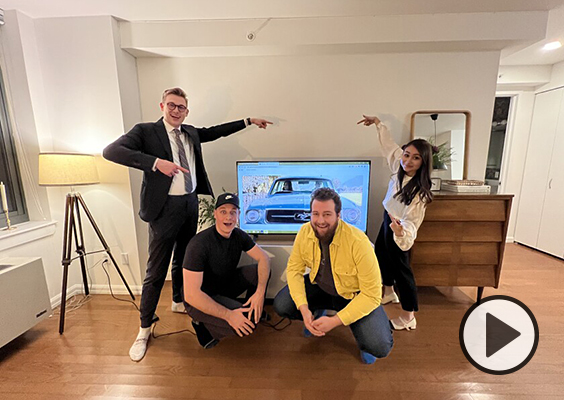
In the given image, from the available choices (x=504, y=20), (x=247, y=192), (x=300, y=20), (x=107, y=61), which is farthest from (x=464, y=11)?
(x=107, y=61)

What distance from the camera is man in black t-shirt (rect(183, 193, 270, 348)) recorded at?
1.46 m

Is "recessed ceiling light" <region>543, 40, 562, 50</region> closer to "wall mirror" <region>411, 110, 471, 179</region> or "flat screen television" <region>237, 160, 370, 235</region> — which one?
"wall mirror" <region>411, 110, 471, 179</region>

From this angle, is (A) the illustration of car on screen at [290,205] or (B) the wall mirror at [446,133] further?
(B) the wall mirror at [446,133]

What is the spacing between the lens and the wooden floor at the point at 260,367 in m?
1.30

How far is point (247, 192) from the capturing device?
207cm

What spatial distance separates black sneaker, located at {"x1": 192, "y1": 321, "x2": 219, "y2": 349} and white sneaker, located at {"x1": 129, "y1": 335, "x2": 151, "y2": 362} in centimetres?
34

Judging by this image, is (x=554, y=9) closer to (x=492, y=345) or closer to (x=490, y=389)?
(x=492, y=345)

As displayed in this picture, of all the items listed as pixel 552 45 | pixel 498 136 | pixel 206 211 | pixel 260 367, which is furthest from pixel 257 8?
pixel 498 136

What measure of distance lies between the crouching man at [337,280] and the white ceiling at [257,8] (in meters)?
1.44

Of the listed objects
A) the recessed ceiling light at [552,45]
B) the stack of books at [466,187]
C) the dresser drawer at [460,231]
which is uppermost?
the recessed ceiling light at [552,45]

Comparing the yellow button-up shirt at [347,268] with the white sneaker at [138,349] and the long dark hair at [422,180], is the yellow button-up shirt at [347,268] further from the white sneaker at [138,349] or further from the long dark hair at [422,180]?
the white sneaker at [138,349]

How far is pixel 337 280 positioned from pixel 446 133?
1.72 m

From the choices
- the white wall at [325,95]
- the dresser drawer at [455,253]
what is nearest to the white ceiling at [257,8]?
the white wall at [325,95]
